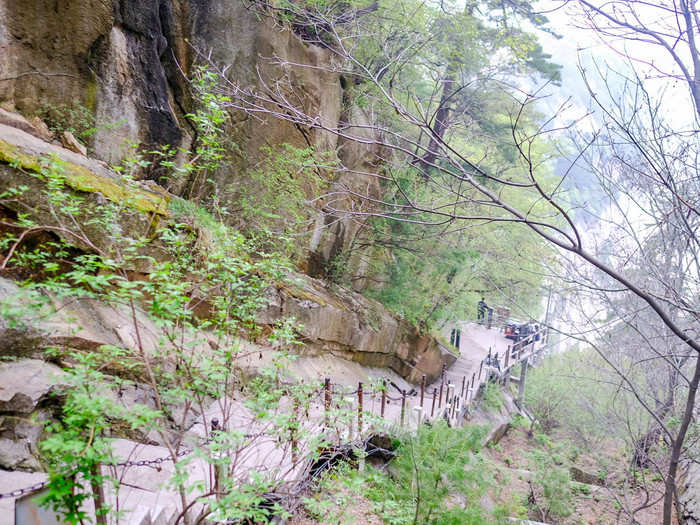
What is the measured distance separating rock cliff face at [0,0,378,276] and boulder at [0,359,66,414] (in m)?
2.74

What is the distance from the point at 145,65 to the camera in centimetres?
745

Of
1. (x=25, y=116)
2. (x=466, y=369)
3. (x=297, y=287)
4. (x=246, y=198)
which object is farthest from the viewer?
(x=466, y=369)

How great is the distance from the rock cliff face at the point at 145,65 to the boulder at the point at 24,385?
2.74m

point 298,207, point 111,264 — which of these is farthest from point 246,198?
point 111,264

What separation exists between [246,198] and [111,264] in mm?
6089

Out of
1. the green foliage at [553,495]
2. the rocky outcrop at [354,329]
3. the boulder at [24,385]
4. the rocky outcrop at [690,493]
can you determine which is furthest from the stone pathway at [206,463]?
the rocky outcrop at [690,493]

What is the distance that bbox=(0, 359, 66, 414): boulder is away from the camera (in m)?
3.79

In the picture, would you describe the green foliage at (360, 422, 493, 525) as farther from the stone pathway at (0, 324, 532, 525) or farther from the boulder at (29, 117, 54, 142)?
the boulder at (29, 117, 54, 142)

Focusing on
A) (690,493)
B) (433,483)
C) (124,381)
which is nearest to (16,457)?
(124,381)

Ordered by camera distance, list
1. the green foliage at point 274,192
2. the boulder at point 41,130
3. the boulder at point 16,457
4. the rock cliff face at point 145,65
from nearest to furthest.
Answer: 1. the boulder at point 16,457
2. the boulder at point 41,130
3. the rock cliff face at point 145,65
4. the green foliage at point 274,192

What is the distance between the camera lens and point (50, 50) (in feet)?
21.4

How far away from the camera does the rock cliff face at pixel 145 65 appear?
632 centimetres

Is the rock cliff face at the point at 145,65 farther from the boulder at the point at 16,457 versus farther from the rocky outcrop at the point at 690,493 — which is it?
the rocky outcrop at the point at 690,493

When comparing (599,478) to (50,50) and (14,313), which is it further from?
(50,50)
